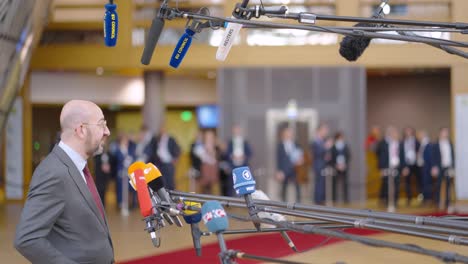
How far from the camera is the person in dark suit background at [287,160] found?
19.0 metres

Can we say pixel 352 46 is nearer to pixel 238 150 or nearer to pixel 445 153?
pixel 445 153

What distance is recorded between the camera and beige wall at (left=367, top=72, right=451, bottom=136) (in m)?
24.9

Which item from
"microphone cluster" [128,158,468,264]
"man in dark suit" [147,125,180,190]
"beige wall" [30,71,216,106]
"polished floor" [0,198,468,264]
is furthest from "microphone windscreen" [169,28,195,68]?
"beige wall" [30,71,216,106]

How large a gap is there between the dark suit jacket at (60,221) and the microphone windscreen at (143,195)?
0.20 metres

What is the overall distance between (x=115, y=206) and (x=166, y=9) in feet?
51.6

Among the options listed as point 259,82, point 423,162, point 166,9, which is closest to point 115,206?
point 259,82

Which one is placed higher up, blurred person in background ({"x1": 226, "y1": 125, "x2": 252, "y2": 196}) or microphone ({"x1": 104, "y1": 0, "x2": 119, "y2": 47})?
microphone ({"x1": 104, "y1": 0, "x2": 119, "y2": 47})

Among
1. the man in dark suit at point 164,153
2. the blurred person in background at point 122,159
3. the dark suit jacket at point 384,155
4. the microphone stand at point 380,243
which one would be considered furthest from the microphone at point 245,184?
the dark suit jacket at point 384,155

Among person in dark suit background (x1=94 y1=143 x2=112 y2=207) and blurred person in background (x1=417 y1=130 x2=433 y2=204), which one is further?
blurred person in background (x1=417 y1=130 x2=433 y2=204)

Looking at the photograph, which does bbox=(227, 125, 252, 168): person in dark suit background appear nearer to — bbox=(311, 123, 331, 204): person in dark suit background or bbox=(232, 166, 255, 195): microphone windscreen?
bbox=(311, 123, 331, 204): person in dark suit background

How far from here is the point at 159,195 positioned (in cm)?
450

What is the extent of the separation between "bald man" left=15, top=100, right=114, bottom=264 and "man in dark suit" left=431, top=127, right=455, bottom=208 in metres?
14.6

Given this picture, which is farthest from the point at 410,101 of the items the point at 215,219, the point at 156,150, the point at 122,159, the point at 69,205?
the point at 215,219

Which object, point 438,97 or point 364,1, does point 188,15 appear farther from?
point 438,97
